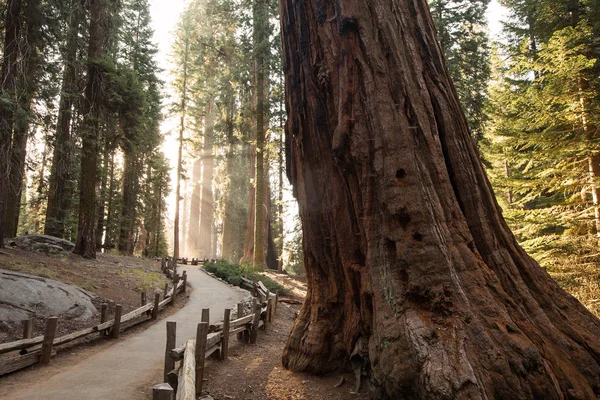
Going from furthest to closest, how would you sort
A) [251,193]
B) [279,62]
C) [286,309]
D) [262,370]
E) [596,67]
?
[251,193] < [279,62] < [286,309] < [596,67] < [262,370]

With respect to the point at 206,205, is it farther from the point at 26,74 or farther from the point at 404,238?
the point at 404,238

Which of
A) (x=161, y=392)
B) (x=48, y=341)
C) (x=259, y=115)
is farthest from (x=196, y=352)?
(x=259, y=115)

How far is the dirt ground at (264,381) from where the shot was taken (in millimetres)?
5336

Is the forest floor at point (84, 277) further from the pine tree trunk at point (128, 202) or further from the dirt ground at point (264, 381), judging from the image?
the pine tree trunk at point (128, 202)

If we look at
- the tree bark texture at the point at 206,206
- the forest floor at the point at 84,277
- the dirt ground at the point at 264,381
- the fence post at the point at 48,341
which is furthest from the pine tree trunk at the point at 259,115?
the tree bark texture at the point at 206,206

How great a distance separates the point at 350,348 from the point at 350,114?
3.47m

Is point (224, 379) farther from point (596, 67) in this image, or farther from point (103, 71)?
point (103, 71)

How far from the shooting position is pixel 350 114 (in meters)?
5.53

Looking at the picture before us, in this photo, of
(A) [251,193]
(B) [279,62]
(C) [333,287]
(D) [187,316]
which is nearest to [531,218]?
(C) [333,287]

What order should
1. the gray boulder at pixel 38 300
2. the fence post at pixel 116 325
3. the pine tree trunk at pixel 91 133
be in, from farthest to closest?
the pine tree trunk at pixel 91 133 < the fence post at pixel 116 325 < the gray boulder at pixel 38 300

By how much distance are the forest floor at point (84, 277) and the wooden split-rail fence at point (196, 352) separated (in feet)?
12.9

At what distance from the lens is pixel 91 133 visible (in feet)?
53.3

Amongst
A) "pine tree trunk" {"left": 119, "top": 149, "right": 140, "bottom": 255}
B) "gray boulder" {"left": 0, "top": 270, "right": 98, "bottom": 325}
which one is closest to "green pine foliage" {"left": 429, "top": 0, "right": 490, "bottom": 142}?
"gray boulder" {"left": 0, "top": 270, "right": 98, "bottom": 325}

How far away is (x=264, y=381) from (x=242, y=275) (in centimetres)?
1447
